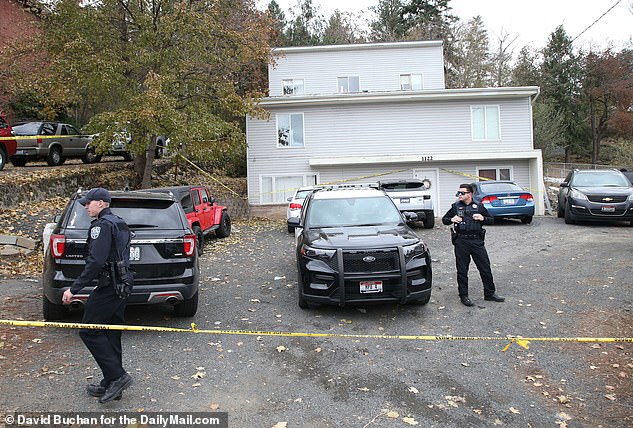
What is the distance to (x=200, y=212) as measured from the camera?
39.2 ft

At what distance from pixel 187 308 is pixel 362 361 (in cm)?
255

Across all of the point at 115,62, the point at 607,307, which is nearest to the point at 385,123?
the point at 115,62

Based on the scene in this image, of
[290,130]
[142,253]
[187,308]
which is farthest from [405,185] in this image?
[142,253]

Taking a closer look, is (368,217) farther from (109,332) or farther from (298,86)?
(298,86)

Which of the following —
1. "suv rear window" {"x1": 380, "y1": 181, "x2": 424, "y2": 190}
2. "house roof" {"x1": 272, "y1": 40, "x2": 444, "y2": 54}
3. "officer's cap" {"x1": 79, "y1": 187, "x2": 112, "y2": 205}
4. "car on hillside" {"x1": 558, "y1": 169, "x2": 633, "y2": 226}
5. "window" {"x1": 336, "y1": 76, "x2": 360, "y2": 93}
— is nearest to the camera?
"officer's cap" {"x1": 79, "y1": 187, "x2": 112, "y2": 205}

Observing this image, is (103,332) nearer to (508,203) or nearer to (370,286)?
(370,286)

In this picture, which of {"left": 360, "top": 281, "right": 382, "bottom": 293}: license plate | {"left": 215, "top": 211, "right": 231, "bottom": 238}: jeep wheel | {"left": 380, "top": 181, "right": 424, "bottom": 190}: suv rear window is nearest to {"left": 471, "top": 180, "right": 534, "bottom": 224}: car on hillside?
{"left": 380, "top": 181, "right": 424, "bottom": 190}: suv rear window

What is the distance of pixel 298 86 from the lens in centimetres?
2527

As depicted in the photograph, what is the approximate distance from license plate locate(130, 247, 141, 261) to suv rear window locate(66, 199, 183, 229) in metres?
0.33

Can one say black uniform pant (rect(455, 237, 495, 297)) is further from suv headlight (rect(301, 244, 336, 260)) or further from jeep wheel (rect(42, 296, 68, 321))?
jeep wheel (rect(42, 296, 68, 321))

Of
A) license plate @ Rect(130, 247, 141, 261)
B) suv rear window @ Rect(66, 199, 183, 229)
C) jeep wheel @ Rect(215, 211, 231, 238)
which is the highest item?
suv rear window @ Rect(66, 199, 183, 229)

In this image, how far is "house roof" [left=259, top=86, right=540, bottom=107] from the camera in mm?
21000

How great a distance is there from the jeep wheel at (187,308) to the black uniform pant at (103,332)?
6.56 ft

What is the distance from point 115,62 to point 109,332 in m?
13.7
